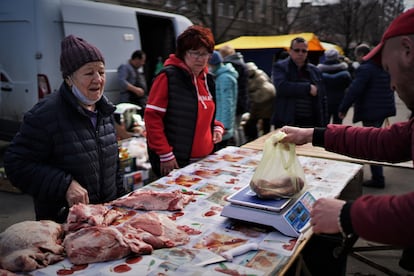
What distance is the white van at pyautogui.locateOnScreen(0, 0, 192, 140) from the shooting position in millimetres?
5547

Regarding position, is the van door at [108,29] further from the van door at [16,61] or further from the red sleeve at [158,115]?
the red sleeve at [158,115]

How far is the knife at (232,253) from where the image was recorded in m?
1.51

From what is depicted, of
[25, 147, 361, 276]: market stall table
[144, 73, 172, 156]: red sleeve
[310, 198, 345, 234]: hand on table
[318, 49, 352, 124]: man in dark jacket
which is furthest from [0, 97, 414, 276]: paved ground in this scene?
[310, 198, 345, 234]: hand on table

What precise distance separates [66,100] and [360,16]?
3135cm

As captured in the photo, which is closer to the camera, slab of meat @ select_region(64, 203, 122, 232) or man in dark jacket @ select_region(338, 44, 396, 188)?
slab of meat @ select_region(64, 203, 122, 232)

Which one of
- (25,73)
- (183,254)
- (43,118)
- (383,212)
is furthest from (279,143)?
(25,73)

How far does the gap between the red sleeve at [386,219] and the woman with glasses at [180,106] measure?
6.04ft

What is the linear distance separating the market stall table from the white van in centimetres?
380

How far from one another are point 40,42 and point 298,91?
3.62m

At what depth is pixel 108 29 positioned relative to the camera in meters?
6.64

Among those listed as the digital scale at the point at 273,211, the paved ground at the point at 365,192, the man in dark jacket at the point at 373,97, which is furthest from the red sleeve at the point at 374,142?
the man in dark jacket at the point at 373,97

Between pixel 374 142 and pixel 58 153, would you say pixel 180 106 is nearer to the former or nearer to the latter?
pixel 58 153

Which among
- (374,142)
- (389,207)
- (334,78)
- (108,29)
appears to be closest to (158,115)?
(374,142)

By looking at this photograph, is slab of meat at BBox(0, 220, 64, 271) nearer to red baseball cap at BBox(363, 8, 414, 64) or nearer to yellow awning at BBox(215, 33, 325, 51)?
red baseball cap at BBox(363, 8, 414, 64)
